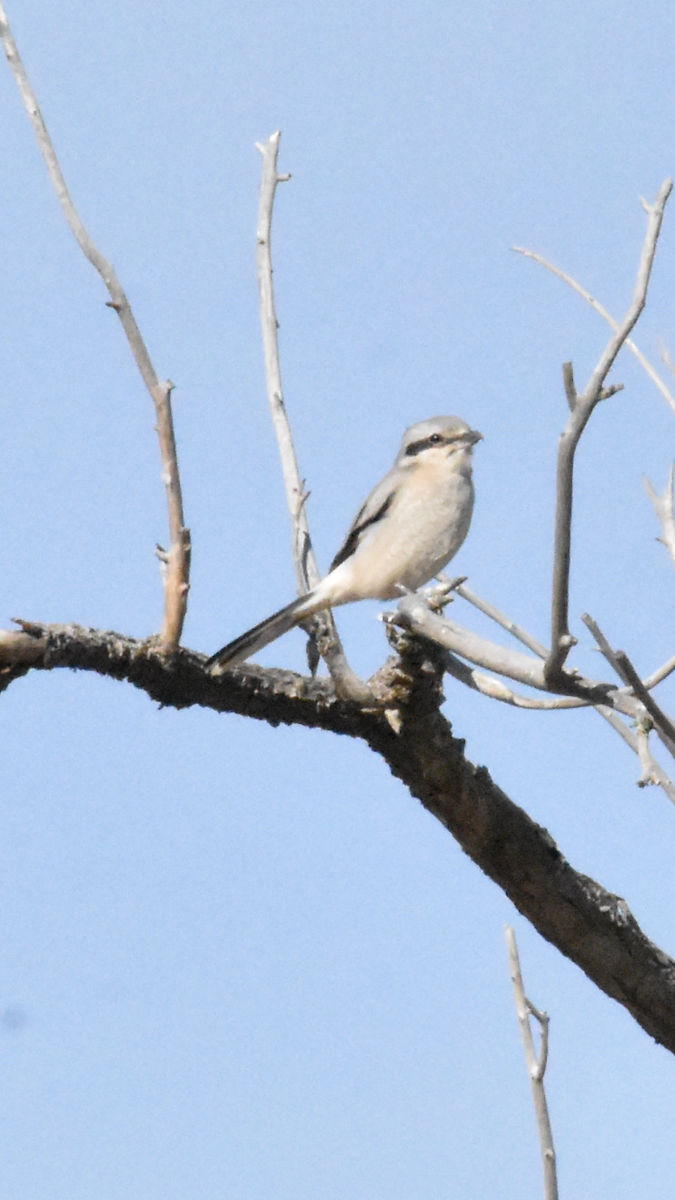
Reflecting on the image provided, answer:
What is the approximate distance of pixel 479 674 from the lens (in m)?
3.20

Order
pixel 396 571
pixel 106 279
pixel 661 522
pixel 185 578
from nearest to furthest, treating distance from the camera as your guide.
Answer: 1. pixel 106 279
2. pixel 185 578
3. pixel 661 522
4. pixel 396 571

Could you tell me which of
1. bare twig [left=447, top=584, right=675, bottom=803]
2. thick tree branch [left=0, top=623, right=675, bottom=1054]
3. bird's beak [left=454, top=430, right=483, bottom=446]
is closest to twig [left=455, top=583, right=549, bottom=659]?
bare twig [left=447, top=584, right=675, bottom=803]

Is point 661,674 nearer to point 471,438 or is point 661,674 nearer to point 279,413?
point 279,413

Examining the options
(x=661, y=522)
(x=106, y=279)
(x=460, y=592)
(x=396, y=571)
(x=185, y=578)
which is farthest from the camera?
(x=396, y=571)

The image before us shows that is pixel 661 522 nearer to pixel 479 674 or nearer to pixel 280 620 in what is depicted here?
pixel 479 674

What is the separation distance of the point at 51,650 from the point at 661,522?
5.78 feet

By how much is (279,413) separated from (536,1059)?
73.9 inches

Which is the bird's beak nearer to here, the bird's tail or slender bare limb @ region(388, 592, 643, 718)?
the bird's tail

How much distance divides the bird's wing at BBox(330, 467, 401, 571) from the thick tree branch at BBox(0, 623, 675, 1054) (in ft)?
5.84

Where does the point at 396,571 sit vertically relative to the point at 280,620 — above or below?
above

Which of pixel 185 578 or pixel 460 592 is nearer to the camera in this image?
pixel 185 578

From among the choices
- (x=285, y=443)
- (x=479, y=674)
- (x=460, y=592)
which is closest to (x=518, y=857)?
(x=479, y=674)

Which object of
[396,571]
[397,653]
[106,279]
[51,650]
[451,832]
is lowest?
[451,832]

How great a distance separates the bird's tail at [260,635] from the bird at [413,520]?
0.21 m
